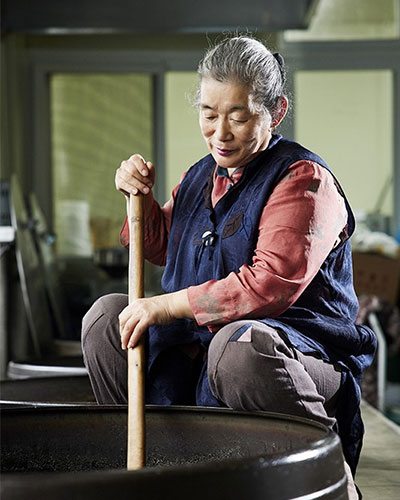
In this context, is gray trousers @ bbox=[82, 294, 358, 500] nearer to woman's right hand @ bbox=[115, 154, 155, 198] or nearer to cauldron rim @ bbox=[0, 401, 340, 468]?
cauldron rim @ bbox=[0, 401, 340, 468]

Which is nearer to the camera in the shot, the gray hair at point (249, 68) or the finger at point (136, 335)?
the finger at point (136, 335)

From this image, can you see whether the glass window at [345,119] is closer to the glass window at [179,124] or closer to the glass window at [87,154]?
the glass window at [179,124]

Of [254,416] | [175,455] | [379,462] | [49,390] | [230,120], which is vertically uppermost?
[230,120]

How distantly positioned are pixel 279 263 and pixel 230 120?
279 mm

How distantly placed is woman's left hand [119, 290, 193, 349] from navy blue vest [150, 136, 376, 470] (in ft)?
0.63

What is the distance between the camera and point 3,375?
11.6 ft

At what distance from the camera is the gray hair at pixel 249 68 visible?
173cm

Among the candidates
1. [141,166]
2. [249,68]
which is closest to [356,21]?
[249,68]

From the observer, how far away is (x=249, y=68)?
173 centimetres

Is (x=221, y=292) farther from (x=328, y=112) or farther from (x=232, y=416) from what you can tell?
(x=328, y=112)

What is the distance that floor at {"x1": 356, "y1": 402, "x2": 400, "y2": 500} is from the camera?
6.46 ft

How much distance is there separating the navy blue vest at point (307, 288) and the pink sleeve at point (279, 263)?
0.20ft

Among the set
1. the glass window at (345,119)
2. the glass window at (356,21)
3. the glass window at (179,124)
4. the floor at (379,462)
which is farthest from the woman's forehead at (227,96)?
the glass window at (356,21)

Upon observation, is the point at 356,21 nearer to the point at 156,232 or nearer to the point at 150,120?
the point at 150,120
